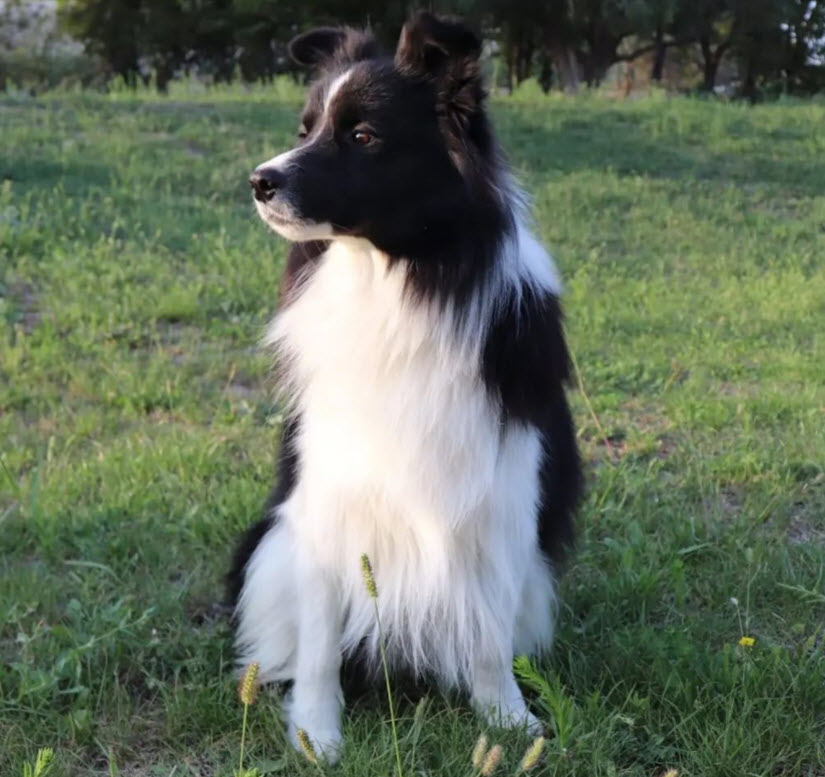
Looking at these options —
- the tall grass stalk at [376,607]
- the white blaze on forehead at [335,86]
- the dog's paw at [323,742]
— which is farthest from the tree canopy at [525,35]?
the tall grass stalk at [376,607]

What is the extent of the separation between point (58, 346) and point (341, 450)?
3.29m

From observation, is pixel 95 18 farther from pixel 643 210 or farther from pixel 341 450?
pixel 341 450

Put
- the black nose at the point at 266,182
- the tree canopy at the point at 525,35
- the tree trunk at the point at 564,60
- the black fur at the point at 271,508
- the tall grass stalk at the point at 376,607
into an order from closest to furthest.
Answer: the tall grass stalk at the point at 376,607 → the black nose at the point at 266,182 → the black fur at the point at 271,508 → the tree canopy at the point at 525,35 → the tree trunk at the point at 564,60

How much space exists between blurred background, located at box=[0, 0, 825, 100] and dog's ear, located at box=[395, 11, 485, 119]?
1825 cm

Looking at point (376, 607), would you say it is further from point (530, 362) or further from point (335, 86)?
point (335, 86)

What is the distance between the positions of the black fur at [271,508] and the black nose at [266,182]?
23.7 inches

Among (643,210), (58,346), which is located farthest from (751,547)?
(643,210)

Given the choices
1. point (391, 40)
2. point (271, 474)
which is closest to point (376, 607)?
point (271, 474)

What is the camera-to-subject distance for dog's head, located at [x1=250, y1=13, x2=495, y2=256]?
2.15 meters

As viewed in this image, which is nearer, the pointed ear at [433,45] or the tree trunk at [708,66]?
the pointed ear at [433,45]

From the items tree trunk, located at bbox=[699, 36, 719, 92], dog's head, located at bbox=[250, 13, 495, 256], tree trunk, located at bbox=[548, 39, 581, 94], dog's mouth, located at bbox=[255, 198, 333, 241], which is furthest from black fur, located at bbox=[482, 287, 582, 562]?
tree trunk, located at bbox=[699, 36, 719, 92]

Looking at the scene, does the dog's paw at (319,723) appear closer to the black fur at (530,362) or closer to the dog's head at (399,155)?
the black fur at (530,362)

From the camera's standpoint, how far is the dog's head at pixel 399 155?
215cm

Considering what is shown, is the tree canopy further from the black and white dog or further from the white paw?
the white paw
